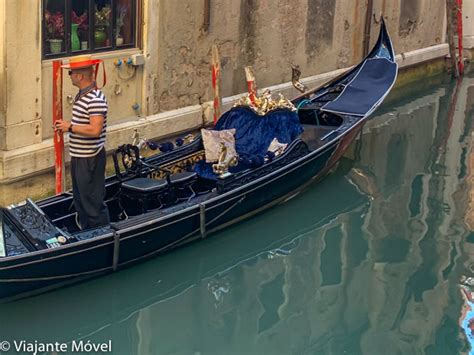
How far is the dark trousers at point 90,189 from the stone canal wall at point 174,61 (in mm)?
671

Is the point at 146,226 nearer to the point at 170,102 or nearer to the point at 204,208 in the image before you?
the point at 204,208

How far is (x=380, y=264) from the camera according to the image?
4262mm

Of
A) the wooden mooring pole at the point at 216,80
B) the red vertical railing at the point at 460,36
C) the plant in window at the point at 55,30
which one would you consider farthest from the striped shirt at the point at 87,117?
the red vertical railing at the point at 460,36

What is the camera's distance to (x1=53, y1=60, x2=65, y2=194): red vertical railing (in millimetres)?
4062

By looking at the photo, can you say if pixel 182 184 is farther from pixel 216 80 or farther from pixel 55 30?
pixel 216 80

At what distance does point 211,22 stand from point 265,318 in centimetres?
275

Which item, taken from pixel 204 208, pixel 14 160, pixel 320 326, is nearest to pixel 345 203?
pixel 204 208

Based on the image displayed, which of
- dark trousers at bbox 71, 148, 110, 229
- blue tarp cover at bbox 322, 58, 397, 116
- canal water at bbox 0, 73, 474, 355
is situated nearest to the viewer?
canal water at bbox 0, 73, 474, 355

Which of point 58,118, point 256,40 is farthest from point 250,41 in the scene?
point 58,118

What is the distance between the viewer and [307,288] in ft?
13.0

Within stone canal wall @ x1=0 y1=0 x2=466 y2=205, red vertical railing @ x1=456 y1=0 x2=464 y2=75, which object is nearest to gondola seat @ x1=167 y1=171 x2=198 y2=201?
stone canal wall @ x1=0 y1=0 x2=466 y2=205

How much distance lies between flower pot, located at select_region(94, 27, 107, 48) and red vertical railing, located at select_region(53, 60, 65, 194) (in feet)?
2.17

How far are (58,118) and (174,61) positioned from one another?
1.56 metres

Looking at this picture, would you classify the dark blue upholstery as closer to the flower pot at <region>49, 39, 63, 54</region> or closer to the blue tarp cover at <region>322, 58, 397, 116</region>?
the blue tarp cover at <region>322, 58, 397, 116</region>
